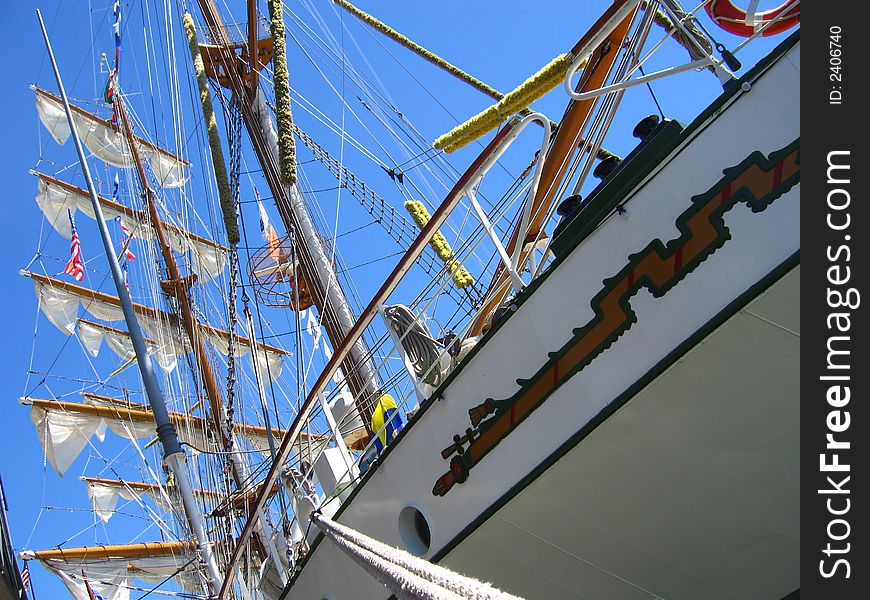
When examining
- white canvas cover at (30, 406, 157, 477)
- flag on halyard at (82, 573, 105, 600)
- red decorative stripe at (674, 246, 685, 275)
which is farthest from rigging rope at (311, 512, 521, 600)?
white canvas cover at (30, 406, 157, 477)

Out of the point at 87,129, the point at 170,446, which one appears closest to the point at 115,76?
the point at 87,129

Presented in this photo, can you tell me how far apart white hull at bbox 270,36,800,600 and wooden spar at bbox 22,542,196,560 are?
13.5 m

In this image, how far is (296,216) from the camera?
451 inches

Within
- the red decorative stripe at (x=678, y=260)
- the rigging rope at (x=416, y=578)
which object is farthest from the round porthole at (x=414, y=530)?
the red decorative stripe at (x=678, y=260)

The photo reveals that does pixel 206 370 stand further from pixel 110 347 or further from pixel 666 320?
pixel 666 320

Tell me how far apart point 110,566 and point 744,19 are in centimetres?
1923

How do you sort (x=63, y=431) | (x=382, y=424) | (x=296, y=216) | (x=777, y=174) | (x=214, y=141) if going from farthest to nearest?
(x=63, y=431) → (x=214, y=141) → (x=296, y=216) → (x=382, y=424) → (x=777, y=174)

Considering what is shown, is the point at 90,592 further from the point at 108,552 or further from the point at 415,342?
the point at 415,342

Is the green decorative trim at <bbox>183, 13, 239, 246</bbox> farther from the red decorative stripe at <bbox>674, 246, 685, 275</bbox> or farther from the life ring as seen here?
the red decorative stripe at <bbox>674, 246, 685, 275</bbox>

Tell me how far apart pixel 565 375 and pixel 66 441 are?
21.0 metres

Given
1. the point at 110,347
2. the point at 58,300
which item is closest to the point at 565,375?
the point at 58,300
